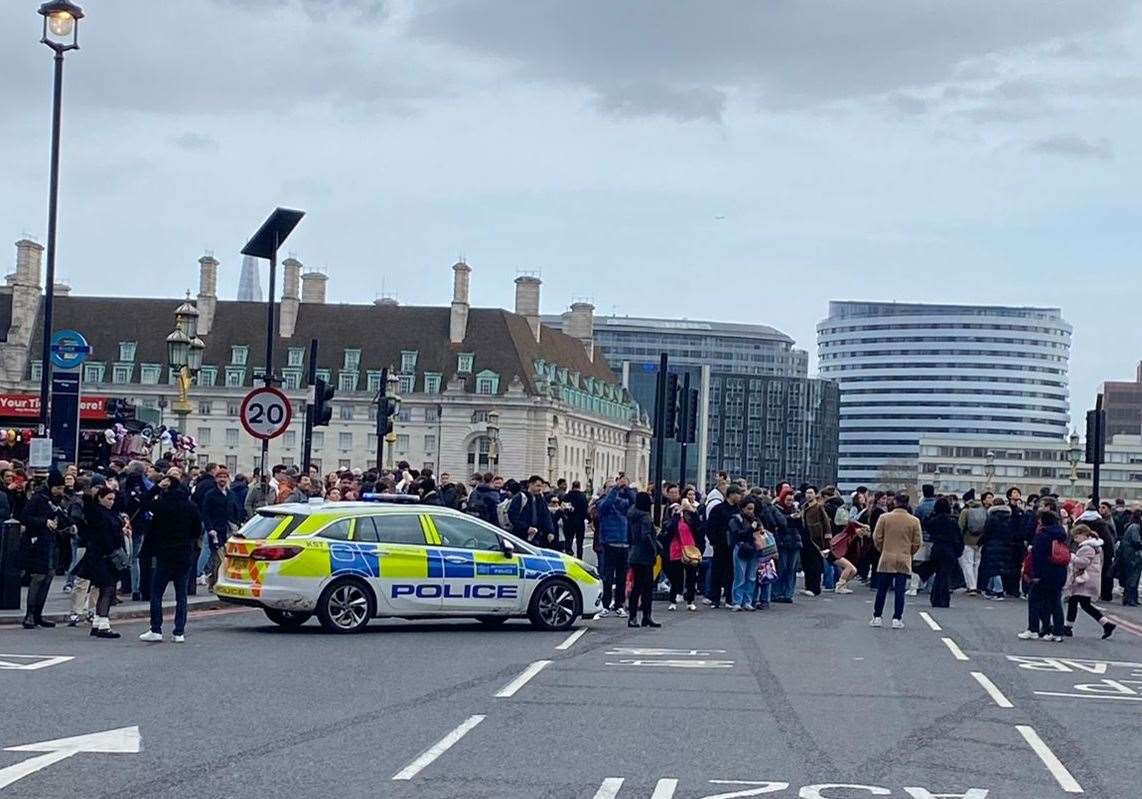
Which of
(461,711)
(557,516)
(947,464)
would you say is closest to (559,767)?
(461,711)

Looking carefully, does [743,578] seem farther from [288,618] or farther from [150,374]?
[150,374]

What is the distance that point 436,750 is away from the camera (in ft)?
38.7

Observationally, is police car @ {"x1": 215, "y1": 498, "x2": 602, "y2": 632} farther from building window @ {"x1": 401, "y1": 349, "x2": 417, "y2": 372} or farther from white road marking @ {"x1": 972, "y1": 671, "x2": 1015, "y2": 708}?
building window @ {"x1": 401, "y1": 349, "x2": 417, "y2": 372}

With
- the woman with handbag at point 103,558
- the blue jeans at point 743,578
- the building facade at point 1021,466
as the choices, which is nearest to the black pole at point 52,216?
the woman with handbag at point 103,558

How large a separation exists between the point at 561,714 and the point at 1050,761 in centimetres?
381

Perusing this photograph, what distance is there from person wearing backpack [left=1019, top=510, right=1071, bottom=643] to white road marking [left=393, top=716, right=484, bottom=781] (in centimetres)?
1140

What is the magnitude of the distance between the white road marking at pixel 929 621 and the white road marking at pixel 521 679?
313 inches

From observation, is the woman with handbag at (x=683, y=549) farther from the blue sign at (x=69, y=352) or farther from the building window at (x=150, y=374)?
the building window at (x=150, y=374)

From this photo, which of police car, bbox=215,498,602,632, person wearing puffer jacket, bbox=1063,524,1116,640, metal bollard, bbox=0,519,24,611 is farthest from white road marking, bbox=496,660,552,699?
person wearing puffer jacket, bbox=1063,524,1116,640

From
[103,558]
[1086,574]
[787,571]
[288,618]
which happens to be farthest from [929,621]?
[103,558]

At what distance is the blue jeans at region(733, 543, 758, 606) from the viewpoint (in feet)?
89.2

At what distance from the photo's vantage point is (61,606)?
2372 cm

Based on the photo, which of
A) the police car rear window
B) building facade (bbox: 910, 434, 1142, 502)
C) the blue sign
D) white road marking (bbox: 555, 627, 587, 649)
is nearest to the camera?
white road marking (bbox: 555, 627, 587, 649)

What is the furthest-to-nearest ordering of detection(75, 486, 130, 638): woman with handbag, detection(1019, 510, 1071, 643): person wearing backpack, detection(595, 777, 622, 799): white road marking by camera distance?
detection(1019, 510, 1071, 643): person wearing backpack, detection(75, 486, 130, 638): woman with handbag, detection(595, 777, 622, 799): white road marking
